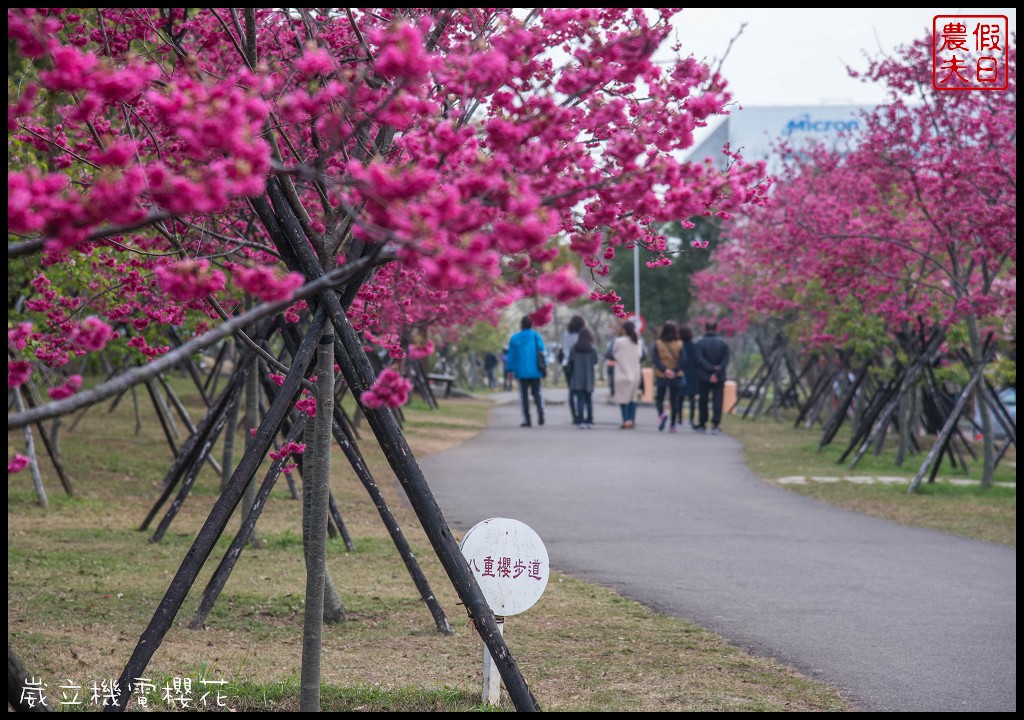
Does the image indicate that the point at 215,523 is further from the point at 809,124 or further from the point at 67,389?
the point at 809,124

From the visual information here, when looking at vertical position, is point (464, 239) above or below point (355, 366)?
above

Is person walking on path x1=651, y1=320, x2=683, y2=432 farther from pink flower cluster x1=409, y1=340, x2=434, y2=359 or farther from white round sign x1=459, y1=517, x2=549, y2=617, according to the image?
pink flower cluster x1=409, y1=340, x2=434, y2=359

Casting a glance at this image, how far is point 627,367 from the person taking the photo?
21438 millimetres

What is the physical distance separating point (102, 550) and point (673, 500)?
589cm

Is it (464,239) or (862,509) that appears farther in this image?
(862,509)

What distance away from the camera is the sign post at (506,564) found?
A: 5012 millimetres

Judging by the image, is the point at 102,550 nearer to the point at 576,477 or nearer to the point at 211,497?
the point at 211,497

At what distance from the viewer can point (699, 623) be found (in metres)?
6.67

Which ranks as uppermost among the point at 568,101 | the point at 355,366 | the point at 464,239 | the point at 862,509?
the point at 568,101

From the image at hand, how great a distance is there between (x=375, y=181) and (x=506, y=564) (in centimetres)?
278

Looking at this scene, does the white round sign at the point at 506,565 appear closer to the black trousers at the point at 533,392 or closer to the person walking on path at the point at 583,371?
the person walking on path at the point at 583,371

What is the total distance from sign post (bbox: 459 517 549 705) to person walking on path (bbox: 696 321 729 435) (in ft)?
52.9

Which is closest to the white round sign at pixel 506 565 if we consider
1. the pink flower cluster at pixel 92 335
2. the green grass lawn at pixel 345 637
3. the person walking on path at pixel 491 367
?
the green grass lawn at pixel 345 637

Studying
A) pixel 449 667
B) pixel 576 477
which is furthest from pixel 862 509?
pixel 449 667
